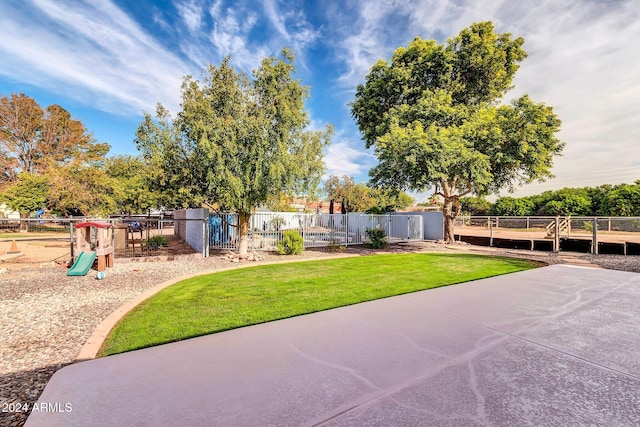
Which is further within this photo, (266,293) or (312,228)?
(312,228)

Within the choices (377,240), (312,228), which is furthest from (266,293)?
(312,228)

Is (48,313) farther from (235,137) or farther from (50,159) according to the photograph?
(50,159)

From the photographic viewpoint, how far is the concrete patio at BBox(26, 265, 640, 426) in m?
2.16

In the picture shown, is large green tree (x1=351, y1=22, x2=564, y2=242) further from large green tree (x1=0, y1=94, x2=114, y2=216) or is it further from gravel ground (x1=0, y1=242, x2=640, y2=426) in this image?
large green tree (x1=0, y1=94, x2=114, y2=216)

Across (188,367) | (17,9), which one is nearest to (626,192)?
(188,367)

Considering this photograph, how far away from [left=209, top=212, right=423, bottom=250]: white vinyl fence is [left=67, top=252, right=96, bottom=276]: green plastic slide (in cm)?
484

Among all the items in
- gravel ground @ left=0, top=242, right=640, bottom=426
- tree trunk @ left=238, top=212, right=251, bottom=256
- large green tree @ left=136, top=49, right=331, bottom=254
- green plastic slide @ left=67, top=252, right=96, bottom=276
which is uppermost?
large green tree @ left=136, top=49, right=331, bottom=254

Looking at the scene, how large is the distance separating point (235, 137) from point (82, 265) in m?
6.02

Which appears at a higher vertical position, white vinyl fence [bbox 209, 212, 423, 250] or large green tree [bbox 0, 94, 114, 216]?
large green tree [bbox 0, 94, 114, 216]

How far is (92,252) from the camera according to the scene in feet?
28.0

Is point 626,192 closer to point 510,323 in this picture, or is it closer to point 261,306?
point 510,323

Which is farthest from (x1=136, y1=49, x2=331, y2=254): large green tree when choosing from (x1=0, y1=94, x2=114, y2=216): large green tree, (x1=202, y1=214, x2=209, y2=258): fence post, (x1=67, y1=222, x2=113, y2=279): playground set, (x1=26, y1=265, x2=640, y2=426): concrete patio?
(x1=0, y1=94, x2=114, y2=216): large green tree

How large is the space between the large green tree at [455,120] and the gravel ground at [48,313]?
7.33 m

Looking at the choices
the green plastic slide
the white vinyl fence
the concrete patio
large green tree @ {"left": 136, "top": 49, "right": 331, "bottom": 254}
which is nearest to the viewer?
the concrete patio
